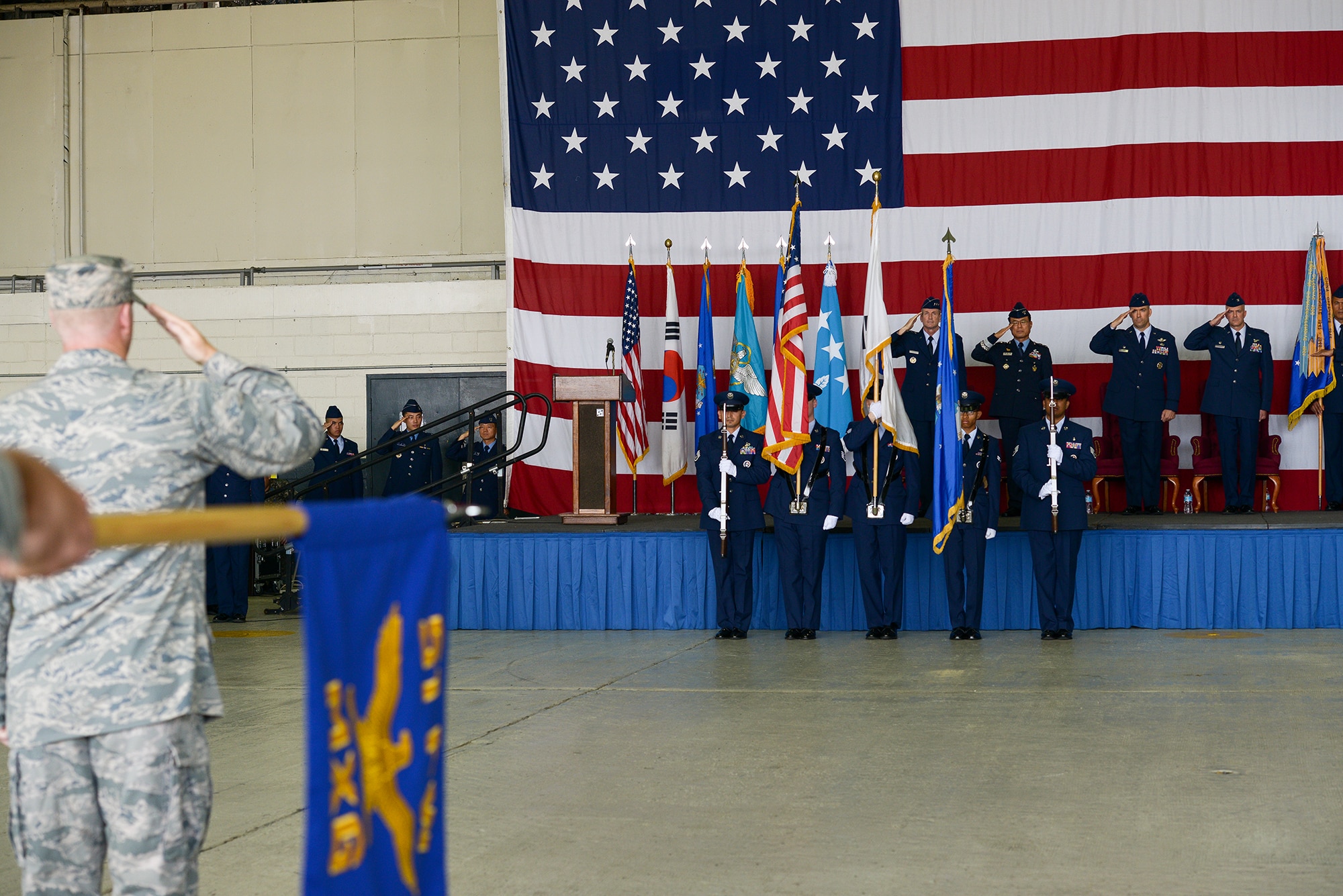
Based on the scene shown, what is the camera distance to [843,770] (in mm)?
4328

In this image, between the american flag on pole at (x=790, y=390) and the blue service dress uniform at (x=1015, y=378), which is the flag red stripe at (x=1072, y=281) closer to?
the blue service dress uniform at (x=1015, y=378)

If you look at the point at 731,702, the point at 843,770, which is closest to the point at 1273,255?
the point at 731,702

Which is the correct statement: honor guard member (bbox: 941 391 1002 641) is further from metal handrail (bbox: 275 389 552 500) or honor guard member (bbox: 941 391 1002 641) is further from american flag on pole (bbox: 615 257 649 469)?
metal handrail (bbox: 275 389 552 500)

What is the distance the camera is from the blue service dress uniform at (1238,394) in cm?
918

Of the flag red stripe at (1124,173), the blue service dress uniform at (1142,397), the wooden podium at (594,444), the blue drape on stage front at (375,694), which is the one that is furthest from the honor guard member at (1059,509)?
the blue drape on stage front at (375,694)

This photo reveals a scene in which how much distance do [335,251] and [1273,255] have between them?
797 centimetres

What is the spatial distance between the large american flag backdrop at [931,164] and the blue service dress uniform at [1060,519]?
6.13 feet

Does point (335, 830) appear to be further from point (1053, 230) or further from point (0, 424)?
point (1053, 230)

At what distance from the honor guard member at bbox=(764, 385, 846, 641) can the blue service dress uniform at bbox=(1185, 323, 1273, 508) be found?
3.08 m

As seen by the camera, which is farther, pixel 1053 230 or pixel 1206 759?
pixel 1053 230

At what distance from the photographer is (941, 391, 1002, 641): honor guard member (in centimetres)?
791

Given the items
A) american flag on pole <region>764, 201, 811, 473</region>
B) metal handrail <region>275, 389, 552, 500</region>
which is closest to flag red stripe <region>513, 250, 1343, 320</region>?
metal handrail <region>275, 389, 552, 500</region>

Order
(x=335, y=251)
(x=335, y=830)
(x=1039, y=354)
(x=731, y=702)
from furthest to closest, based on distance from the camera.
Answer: (x=335, y=251) < (x=1039, y=354) < (x=731, y=702) < (x=335, y=830)

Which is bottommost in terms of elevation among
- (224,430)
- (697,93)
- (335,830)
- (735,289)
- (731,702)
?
(731,702)
